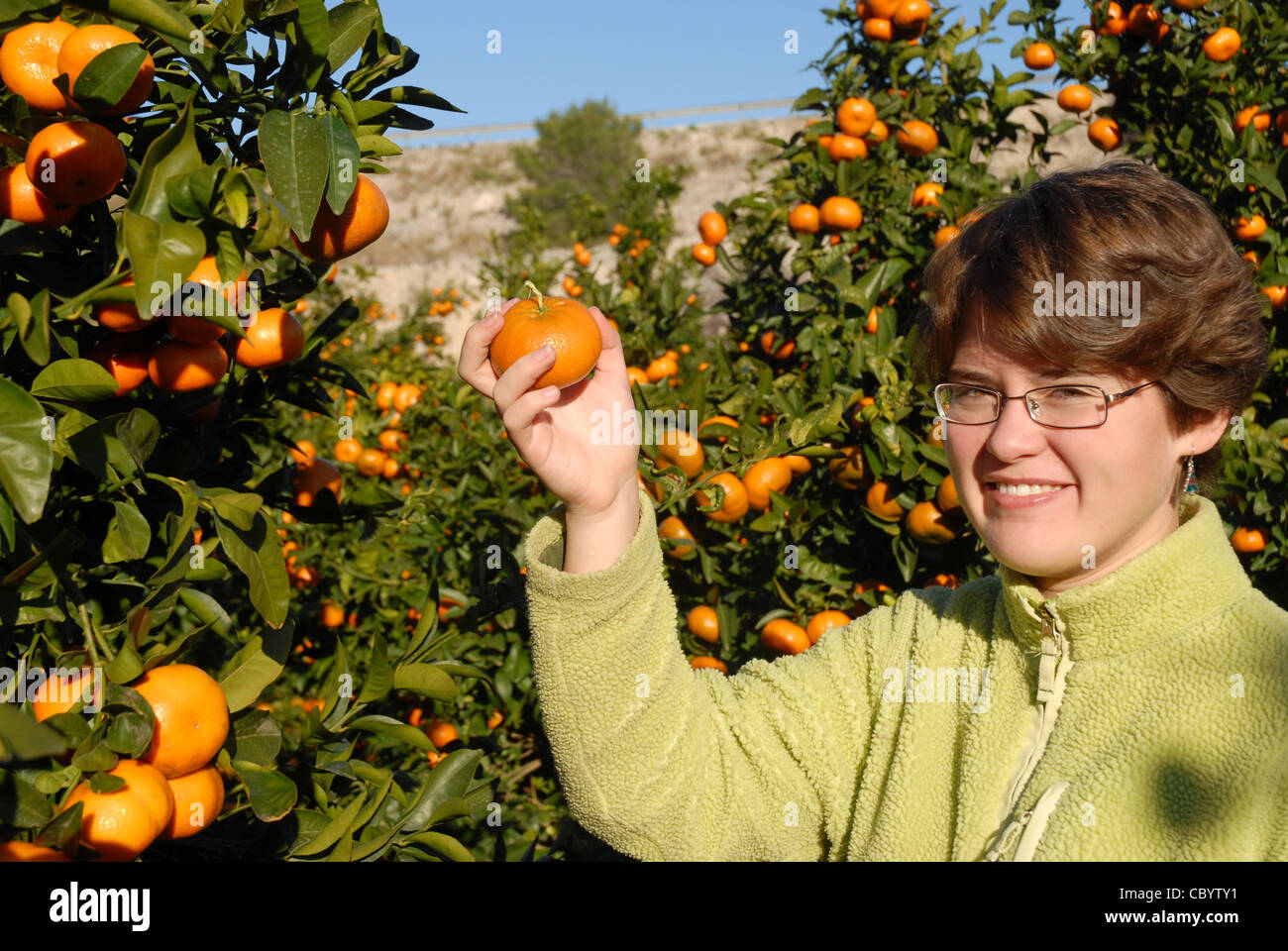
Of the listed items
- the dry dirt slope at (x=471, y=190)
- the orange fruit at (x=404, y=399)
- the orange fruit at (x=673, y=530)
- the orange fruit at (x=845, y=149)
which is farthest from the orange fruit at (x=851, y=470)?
the dry dirt slope at (x=471, y=190)

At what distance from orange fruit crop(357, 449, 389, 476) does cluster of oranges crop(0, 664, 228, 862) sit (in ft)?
A: 5.38

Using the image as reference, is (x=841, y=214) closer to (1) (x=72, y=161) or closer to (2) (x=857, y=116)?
(2) (x=857, y=116)

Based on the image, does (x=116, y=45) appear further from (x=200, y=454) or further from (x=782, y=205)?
(x=782, y=205)

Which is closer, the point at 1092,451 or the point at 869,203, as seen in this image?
the point at 1092,451

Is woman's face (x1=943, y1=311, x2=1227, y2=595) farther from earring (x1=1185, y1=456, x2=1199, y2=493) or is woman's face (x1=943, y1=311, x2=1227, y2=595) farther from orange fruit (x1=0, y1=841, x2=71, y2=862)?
orange fruit (x1=0, y1=841, x2=71, y2=862)

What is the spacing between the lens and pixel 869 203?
7.52 ft

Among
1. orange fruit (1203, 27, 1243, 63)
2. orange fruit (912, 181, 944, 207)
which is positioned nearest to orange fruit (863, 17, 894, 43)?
orange fruit (912, 181, 944, 207)

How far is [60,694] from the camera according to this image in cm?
75

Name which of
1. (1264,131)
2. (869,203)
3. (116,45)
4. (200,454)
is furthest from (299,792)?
(1264,131)

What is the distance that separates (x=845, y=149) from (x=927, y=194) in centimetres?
21

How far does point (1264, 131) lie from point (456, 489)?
2.03 meters

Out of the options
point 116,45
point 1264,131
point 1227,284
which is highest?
point 1264,131

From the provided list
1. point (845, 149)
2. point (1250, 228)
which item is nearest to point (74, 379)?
point (845, 149)

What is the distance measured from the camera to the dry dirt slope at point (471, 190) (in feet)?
39.4
